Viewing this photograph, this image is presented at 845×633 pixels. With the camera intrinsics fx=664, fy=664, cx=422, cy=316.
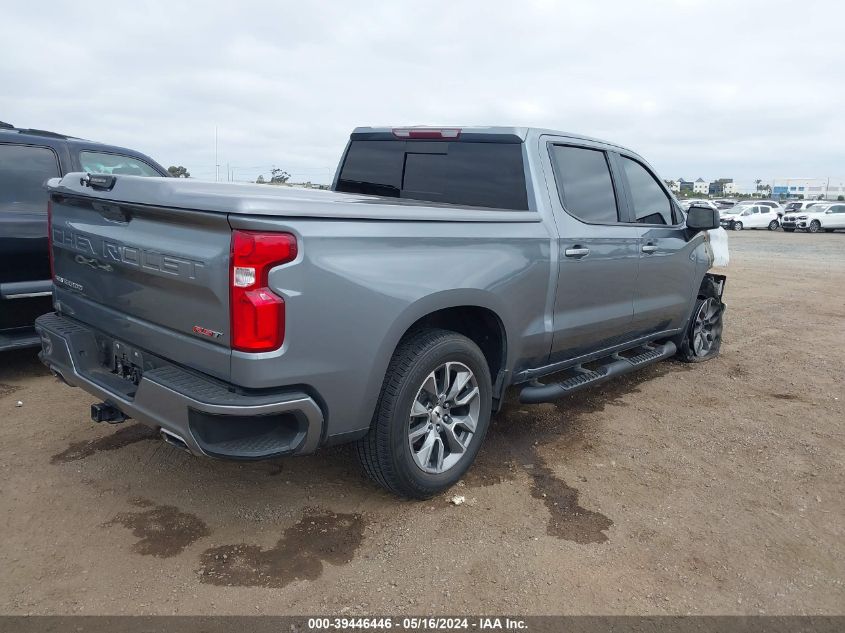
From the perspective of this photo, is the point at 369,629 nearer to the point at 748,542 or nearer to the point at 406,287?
the point at 406,287

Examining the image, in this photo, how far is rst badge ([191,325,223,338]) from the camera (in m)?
2.59

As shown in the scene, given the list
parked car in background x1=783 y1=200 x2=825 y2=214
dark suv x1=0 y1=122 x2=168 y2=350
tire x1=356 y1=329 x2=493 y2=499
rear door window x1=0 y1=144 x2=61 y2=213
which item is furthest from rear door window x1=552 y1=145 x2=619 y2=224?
parked car in background x1=783 y1=200 x2=825 y2=214

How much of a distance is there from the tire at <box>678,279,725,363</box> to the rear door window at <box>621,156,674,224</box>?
110 cm

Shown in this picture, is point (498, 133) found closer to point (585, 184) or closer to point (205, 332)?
point (585, 184)

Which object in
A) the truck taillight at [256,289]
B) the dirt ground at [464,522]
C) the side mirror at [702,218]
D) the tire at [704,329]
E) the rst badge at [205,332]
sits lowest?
the dirt ground at [464,522]

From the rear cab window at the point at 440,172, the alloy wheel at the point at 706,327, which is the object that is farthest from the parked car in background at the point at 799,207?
the rear cab window at the point at 440,172

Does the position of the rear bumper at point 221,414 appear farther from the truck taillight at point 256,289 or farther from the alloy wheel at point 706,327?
the alloy wheel at point 706,327

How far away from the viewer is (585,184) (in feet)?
14.1

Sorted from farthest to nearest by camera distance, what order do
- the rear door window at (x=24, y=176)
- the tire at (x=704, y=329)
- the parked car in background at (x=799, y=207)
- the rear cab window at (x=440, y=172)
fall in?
the parked car in background at (x=799, y=207) < the tire at (x=704, y=329) < the rear door window at (x=24, y=176) < the rear cab window at (x=440, y=172)

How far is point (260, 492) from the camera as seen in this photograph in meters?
3.46

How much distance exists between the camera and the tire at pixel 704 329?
237 inches

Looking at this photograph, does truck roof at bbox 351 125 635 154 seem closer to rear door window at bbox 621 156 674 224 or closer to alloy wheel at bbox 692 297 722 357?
rear door window at bbox 621 156 674 224

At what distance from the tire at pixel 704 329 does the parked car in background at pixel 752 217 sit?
32433 millimetres

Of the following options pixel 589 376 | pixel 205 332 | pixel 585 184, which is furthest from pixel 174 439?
pixel 585 184
